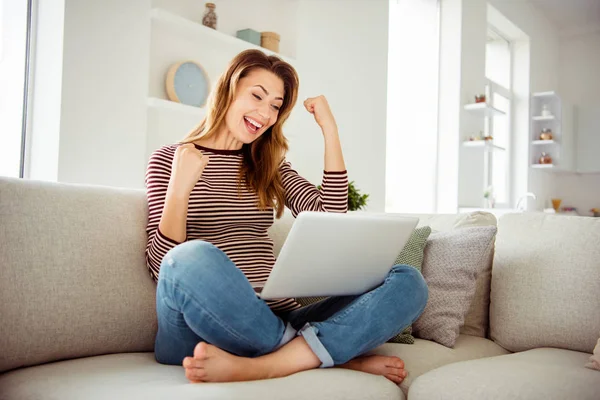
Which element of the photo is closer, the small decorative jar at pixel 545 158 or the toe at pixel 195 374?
the toe at pixel 195 374

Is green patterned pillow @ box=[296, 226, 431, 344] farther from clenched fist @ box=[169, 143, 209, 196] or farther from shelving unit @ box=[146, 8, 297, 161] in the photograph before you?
shelving unit @ box=[146, 8, 297, 161]

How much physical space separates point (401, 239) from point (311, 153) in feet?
8.66

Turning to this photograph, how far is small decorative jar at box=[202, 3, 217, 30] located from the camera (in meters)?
3.19

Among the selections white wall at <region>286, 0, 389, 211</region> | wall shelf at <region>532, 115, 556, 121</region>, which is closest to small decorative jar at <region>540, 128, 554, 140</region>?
wall shelf at <region>532, 115, 556, 121</region>

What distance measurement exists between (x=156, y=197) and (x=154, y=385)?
0.58 m

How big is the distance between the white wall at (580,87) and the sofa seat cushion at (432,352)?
20.3 feet

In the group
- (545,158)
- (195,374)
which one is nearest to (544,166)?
(545,158)

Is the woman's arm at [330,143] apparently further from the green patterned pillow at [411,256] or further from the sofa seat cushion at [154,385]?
the sofa seat cushion at [154,385]

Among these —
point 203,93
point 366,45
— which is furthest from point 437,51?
point 203,93

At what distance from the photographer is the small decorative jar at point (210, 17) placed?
125 inches

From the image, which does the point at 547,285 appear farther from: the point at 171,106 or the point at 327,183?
the point at 171,106

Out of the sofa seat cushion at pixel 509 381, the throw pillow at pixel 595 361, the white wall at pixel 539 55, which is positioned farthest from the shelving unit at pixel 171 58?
the white wall at pixel 539 55

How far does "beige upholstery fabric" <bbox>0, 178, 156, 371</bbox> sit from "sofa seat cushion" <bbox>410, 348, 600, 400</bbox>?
2.42 feet

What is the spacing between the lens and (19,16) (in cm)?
260
